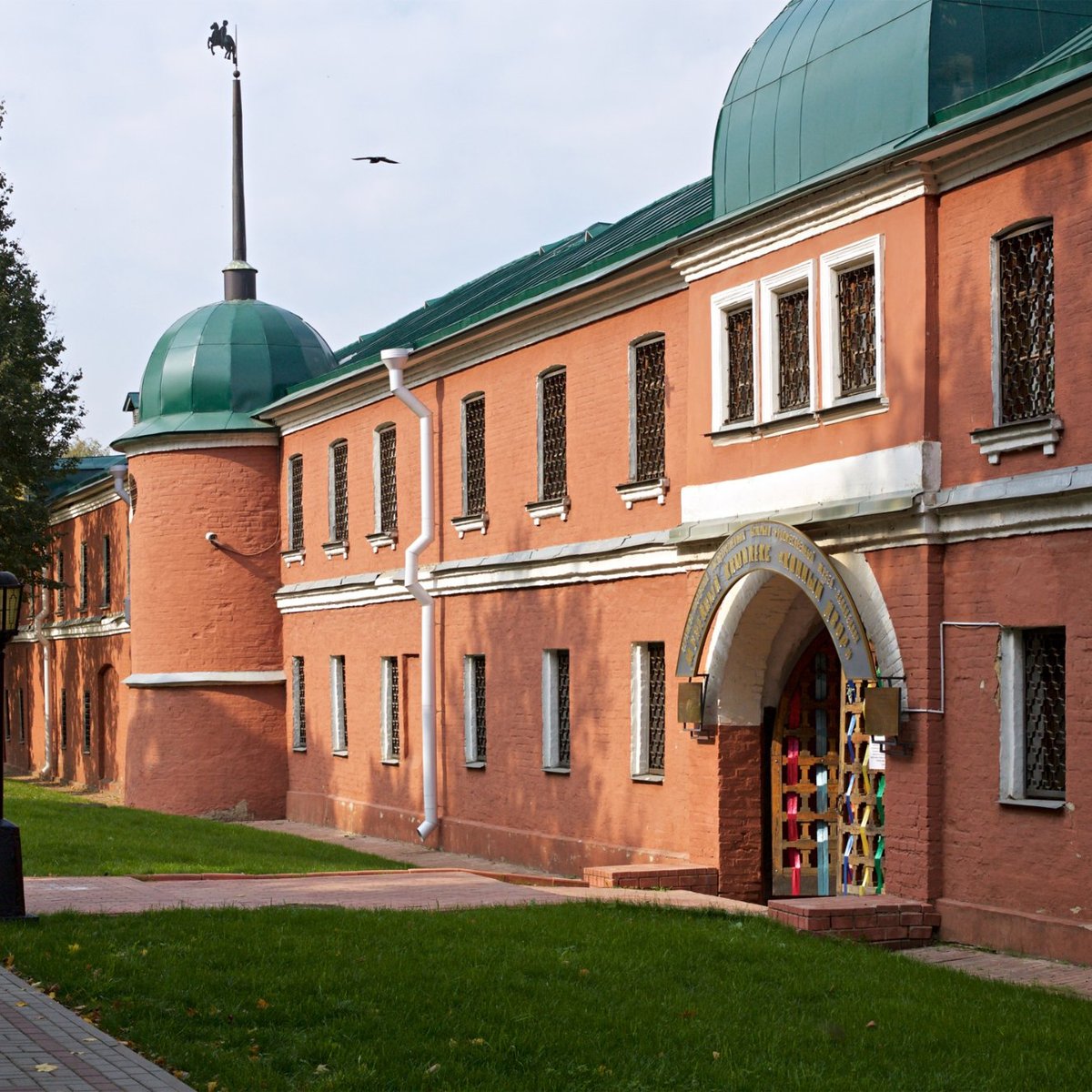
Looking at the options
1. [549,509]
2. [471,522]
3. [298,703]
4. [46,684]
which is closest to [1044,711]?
[549,509]

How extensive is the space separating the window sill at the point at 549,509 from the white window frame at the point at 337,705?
744cm

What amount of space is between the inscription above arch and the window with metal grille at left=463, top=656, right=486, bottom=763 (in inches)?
249

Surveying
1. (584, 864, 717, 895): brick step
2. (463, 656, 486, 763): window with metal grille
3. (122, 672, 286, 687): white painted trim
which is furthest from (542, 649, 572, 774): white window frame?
(122, 672, 286, 687): white painted trim

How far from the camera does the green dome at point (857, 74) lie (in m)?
13.9

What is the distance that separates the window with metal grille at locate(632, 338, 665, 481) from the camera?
60.5ft

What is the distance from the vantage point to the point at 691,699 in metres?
16.7

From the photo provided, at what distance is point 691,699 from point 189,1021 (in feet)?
27.1

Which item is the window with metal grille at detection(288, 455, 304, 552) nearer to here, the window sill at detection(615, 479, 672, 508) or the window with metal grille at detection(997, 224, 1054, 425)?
the window sill at detection(615, 479, 672, 508)

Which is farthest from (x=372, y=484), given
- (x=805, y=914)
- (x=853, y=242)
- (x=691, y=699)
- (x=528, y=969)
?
(x=528, y=969)

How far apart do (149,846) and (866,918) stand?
987 cm

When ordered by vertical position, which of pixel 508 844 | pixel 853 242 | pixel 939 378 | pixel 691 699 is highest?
pixel 853 242

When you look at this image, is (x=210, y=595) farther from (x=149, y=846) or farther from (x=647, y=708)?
(x=647, y=708)

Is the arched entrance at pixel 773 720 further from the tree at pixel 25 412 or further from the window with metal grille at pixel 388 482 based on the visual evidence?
the tree at pixel 25 412

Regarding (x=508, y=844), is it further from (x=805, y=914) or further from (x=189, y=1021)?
(x=189, y=1021)
